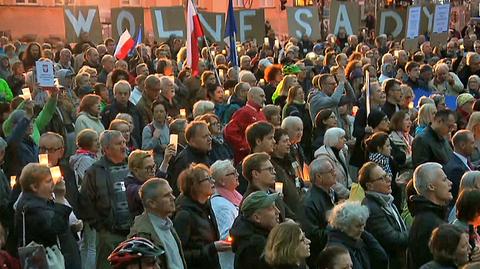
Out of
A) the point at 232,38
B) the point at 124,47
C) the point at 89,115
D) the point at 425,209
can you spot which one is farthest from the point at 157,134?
the point at 124,47

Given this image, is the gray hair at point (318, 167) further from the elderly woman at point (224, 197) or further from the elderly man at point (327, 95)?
the elderly man at point (327, 95)

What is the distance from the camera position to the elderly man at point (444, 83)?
16641 mm

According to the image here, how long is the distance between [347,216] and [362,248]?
30 cm

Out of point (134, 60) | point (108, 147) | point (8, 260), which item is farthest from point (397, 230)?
point (134, 60)

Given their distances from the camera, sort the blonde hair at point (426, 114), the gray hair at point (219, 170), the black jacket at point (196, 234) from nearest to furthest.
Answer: the black jacket at point (196, 234)
the gray hair at point (219, 170)
the blonde hair at point (426, 114)

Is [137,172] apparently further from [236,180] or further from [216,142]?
[216,142]

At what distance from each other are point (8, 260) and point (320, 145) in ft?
17.5

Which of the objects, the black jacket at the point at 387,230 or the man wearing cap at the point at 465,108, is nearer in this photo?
the black jacket at the point at 387,230

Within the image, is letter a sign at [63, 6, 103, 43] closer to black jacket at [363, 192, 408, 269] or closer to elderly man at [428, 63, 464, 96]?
elderly man at [428, 63, 464, 96]

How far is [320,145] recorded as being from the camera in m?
11.9

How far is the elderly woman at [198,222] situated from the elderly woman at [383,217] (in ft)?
4.51

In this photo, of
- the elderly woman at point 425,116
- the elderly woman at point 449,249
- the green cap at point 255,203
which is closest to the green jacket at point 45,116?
the elderly woman at point 425,116

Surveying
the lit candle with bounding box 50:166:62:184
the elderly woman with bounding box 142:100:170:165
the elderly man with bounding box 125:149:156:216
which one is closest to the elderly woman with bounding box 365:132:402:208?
the elderly woman with bounding box 142:100:170:165

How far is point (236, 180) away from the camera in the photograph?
8.89 m
